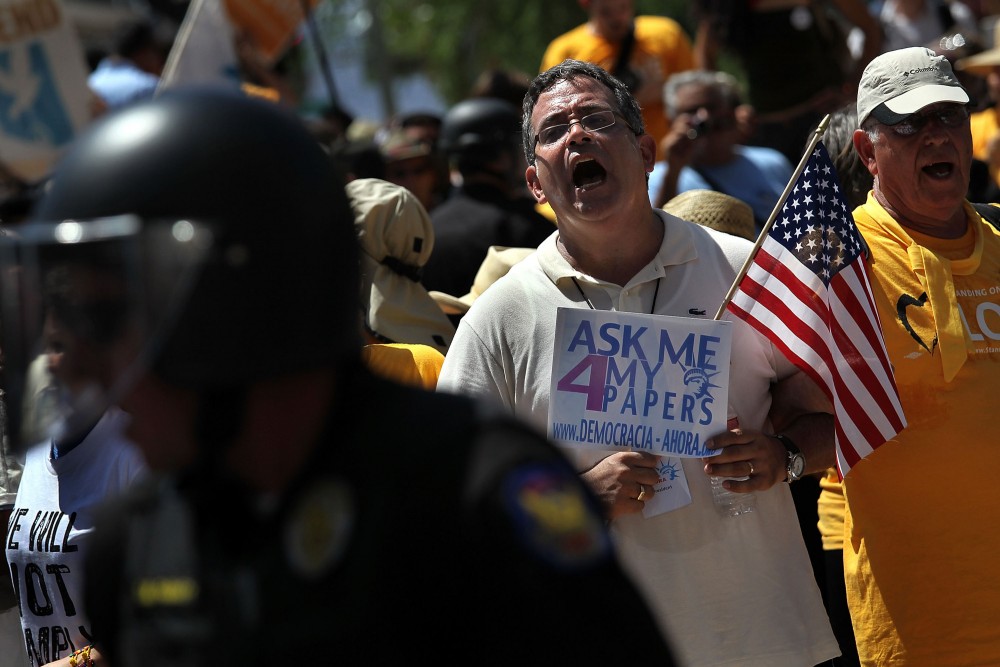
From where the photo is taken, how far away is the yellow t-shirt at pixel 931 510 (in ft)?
12.3

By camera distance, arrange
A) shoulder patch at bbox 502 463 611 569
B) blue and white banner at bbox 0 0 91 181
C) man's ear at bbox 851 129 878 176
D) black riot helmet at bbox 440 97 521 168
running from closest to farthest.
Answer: shoulder patch at bbox 502 463 611 569 < man's ear at bbox 851 129 878 176 < black riot helmet at bbox 440 97 521 168 < blue and white banner at bbox 0 0 91 181

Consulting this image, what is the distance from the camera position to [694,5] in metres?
8.48

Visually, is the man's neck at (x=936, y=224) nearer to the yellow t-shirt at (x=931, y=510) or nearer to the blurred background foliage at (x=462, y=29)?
the yellow t-shirt at (x=931, y=510)

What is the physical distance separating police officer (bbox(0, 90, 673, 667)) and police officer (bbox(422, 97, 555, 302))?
4.27m

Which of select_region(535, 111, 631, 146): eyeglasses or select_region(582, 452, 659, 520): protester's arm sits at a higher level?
select_region(535, 111, 631, 146): eyeglasses

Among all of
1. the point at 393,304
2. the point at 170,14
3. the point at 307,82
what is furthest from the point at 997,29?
the point at 307,82

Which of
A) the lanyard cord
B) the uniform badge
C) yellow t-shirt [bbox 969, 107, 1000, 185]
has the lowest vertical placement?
yellow t-shirt [bbox 969, 107, 1000, 185]

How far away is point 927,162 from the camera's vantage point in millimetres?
4020

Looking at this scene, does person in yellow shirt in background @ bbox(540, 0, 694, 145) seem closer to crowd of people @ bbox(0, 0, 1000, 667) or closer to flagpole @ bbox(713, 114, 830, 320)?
crowd of people @ bbox(0, 0, 1000, 667)

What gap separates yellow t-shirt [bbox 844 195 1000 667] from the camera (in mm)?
3764

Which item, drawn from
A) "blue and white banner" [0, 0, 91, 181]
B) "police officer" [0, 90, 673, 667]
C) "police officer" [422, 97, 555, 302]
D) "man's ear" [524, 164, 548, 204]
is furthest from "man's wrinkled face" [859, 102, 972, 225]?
"blue and white banner" [0, 0, 91, 181]

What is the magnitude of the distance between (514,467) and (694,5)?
290 inches

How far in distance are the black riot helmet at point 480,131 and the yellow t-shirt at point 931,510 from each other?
2.87 m

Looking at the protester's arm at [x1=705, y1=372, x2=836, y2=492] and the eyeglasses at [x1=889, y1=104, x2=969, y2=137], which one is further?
the eyeglasses at [x1=889, y1=104, x2=969, y2=137]
